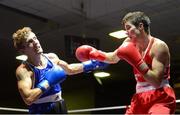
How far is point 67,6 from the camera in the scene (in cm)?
572

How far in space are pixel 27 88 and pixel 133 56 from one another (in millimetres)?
677

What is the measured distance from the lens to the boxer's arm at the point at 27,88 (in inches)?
100

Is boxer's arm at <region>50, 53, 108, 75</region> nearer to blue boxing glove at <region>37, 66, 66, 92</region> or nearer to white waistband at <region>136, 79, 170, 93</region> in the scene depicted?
blue boxing glove at <region>37, 66, 66, 92</region>

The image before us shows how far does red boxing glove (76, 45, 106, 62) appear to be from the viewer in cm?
277

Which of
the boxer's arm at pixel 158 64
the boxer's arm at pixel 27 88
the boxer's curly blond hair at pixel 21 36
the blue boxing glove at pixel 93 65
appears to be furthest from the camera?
the blue boxing glove at pixel 93 65

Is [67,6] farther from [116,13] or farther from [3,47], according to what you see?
[3,47]

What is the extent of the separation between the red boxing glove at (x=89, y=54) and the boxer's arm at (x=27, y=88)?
395mm

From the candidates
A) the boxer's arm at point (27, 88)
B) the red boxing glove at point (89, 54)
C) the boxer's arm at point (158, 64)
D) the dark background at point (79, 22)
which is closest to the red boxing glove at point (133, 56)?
the boxer's arm at point (158, 64)

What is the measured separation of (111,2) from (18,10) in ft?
4.13

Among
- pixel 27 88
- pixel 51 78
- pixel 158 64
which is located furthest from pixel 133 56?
pixel 27 88

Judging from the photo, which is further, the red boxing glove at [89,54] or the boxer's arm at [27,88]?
the red boxing glove at [89,54]

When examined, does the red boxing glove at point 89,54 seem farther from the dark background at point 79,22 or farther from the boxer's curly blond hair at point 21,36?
the dark background at point 79,22

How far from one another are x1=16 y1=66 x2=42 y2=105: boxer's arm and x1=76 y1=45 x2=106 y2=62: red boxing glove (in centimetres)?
40

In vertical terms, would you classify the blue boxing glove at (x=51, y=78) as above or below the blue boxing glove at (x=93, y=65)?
below
